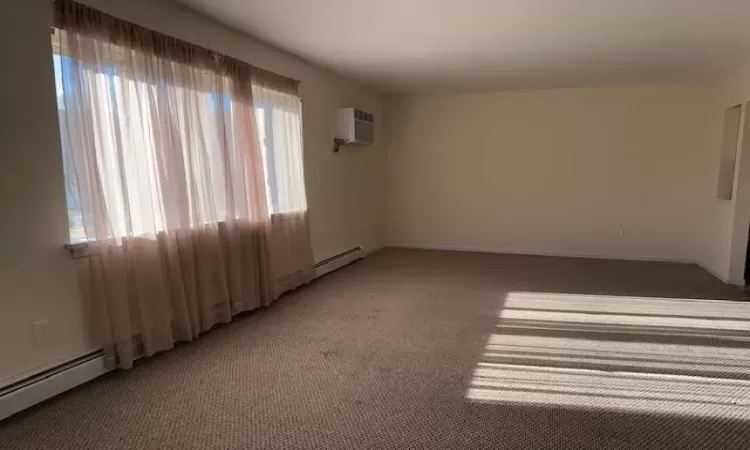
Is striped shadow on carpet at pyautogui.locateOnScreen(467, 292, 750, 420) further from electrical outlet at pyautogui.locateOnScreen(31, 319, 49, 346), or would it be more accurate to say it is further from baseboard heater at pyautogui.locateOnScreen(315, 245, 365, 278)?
electrical outlet at pyautogui.locateOnScreen(31, 319, 49, 346)

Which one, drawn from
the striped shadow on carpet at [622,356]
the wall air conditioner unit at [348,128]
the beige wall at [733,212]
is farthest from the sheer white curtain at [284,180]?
the beige wall at [733,212]

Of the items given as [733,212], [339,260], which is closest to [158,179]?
[339,260]

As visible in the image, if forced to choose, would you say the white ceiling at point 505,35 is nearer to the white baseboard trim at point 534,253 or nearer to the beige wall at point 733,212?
the beige wall at point 733,212

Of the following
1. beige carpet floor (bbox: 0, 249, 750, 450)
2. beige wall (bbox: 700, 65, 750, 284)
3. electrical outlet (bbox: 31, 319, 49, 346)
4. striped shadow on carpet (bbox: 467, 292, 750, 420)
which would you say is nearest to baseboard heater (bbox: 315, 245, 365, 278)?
beige carpet floor (bbox: 0, 249, 750, 450)

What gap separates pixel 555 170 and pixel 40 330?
5.79 meters

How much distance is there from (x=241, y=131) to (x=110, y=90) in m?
1.12

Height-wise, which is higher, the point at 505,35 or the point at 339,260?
the point at 505,35

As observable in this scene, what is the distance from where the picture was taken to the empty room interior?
7.25ft

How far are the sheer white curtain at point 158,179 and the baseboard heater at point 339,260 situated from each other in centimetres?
119

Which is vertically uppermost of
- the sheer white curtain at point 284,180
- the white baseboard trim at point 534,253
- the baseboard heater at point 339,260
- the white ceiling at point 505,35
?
the white ceiling at point 505,35

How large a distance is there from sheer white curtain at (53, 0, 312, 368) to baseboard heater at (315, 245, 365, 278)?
1187 mm

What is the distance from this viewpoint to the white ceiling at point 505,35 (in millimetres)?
2943

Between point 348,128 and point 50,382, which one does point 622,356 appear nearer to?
point 50,382

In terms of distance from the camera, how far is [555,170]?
6.19 meters
